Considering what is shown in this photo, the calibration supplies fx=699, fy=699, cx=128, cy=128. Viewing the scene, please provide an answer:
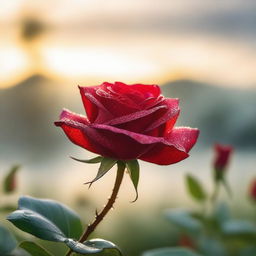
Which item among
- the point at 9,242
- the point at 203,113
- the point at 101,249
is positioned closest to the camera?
the point at 101,249

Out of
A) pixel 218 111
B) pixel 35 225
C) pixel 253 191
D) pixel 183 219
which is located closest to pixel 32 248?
pixel 35 225

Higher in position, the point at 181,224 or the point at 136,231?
the point at 181,224

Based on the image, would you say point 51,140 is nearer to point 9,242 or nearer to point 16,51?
point 16,51

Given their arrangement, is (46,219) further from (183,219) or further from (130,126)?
(183,219)

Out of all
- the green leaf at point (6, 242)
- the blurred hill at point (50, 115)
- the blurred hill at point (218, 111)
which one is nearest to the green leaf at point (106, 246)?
the green leaf at point (6, 242)

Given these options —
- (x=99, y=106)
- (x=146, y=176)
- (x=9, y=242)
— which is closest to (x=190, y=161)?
(x=146, y=176)

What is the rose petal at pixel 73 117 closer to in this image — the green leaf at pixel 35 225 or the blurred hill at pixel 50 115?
the green leaf at pixel 35 225
